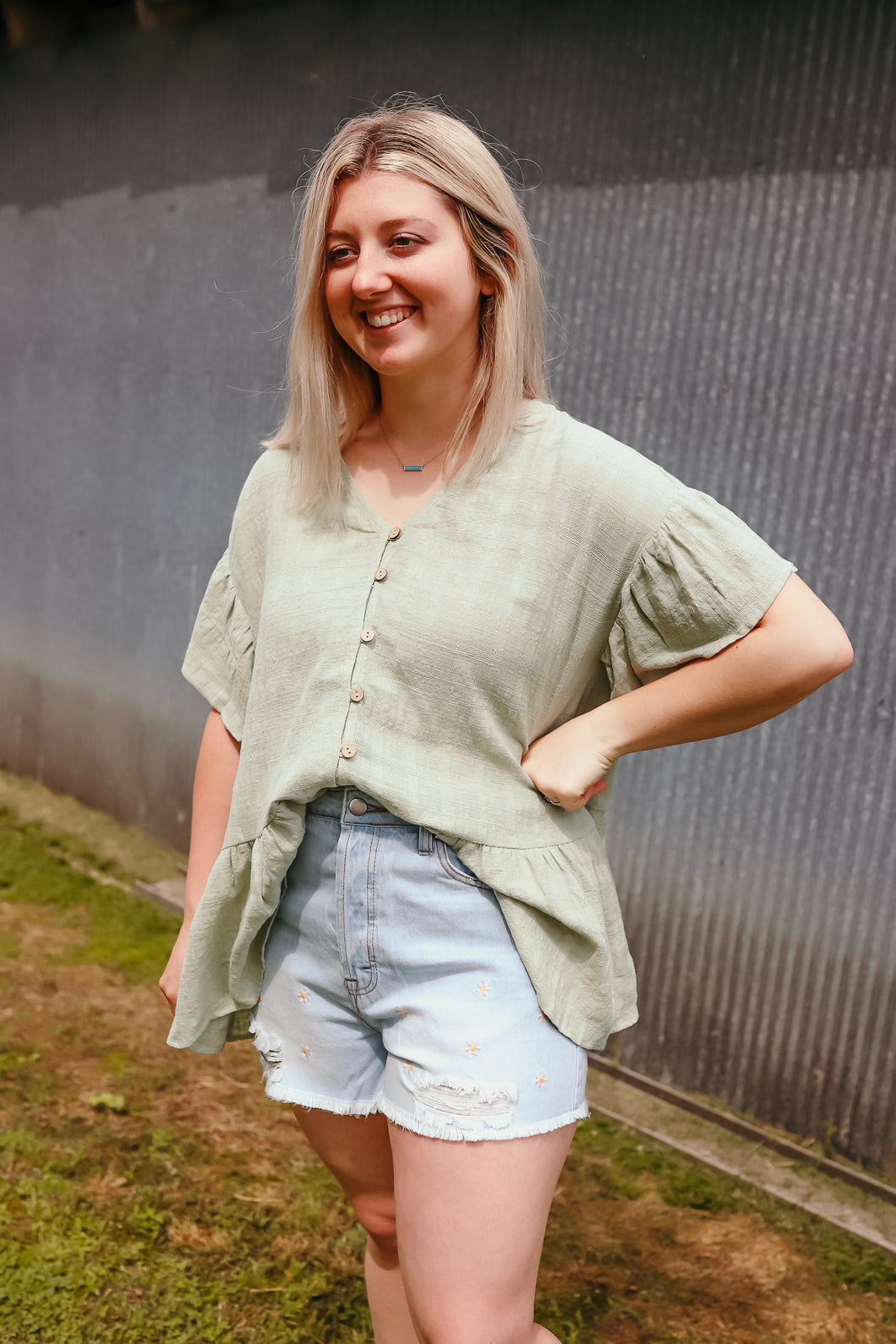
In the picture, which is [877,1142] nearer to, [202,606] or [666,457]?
[666,457]

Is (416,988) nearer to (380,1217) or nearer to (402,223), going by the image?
(380,1217)

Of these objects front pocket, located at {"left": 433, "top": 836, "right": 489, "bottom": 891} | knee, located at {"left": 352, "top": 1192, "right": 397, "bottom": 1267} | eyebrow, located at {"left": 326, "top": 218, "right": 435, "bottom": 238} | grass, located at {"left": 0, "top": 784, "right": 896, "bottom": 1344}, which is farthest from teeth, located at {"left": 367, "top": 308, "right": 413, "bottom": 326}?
grass, located at {"left": 0, "top": 784, "right": 896, "bottom": 1344}

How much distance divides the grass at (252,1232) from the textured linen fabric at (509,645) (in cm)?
128

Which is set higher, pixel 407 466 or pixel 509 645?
pixel 407 466

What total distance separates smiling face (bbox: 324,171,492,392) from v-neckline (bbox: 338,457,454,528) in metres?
0.17

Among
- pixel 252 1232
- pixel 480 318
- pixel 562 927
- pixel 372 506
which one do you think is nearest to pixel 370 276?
pixel 480 318

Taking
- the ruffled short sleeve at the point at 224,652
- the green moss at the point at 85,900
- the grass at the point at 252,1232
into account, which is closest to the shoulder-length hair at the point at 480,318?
the ruffled short sleeve at the point at 224,652

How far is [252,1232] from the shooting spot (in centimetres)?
275

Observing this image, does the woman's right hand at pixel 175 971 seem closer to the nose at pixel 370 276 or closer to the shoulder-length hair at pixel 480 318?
the shoulder-length hair at pixel 480 318

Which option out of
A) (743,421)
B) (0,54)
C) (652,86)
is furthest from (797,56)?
(0,54)

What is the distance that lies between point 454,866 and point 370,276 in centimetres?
81

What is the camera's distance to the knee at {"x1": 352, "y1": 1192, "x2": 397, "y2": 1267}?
1820mm

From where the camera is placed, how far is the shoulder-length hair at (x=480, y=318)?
160 centimetres

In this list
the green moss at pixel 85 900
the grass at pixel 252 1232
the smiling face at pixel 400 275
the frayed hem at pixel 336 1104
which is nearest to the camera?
the smiling face at pixel 400 275
